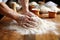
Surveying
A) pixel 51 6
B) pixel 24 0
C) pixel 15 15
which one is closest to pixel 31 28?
pixel 15 15

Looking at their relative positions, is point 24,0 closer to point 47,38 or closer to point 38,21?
point 38,21

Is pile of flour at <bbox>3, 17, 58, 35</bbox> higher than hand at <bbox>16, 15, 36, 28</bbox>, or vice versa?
hand at <bbox>16, 15, 36, 28</bbox>

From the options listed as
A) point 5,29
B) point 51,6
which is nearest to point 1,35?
point 5,29

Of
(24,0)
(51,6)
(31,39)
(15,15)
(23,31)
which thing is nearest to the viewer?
(31,39)

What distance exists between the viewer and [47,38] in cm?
109

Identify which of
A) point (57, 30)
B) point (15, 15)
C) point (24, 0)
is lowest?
point (57, 30)

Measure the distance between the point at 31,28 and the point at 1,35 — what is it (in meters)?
0.25

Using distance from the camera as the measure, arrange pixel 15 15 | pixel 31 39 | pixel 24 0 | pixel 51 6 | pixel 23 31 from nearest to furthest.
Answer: pixel 31 39 < pixel 23 31 < pixel 15 15 < pixel 24 0 < pixel 51 6

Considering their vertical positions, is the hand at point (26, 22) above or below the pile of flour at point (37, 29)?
above

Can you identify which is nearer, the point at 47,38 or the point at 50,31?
the point at 47,38

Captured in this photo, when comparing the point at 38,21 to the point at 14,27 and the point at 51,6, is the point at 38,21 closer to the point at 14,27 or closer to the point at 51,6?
the point at 14,27

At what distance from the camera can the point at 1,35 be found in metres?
1.16

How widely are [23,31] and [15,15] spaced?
18 centimetres

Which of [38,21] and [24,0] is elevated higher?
[24,0]
